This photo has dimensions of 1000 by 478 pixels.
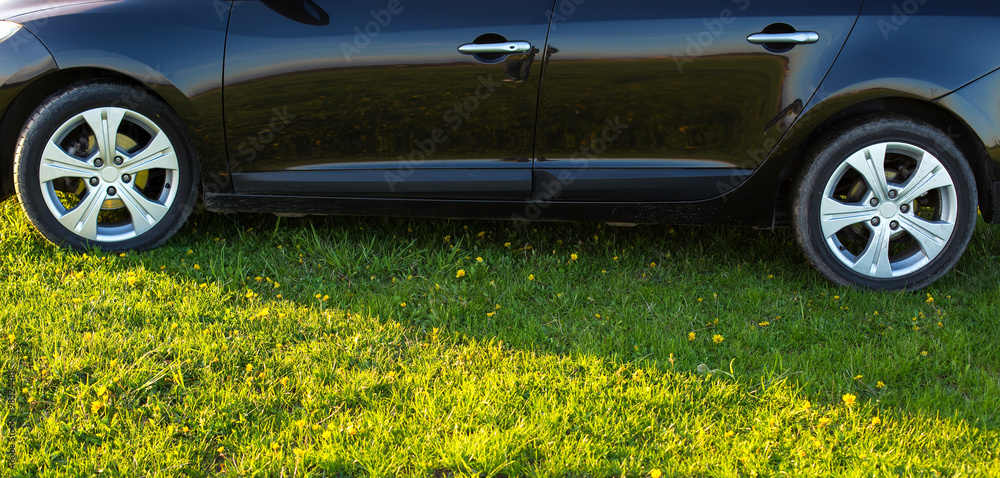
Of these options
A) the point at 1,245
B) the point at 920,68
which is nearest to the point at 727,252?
the point at 920,68

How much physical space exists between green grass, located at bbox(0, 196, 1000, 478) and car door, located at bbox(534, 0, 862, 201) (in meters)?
0.55

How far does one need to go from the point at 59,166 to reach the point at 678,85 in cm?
262

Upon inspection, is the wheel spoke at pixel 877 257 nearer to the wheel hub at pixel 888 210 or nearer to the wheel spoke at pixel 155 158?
the wheel hub at pixel 888 210

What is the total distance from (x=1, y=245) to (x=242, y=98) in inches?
53.1

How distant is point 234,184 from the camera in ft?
11.3

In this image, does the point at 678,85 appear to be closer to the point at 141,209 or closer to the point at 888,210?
the point at 888,210

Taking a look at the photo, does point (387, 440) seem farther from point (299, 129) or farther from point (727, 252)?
point (727, 252)

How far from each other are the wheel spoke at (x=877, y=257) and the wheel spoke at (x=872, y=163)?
0.64 feet

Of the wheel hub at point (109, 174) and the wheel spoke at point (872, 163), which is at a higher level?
the wheel spoke at point (872, 163)

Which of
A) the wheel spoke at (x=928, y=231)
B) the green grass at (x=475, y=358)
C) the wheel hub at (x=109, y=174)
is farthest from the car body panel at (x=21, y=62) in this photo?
the wheel spoke at (x=928, y=231)

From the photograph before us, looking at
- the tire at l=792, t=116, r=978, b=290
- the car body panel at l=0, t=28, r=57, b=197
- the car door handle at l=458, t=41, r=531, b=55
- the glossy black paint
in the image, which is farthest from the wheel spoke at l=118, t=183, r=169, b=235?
the tire at l=792, t=116, r=978, b=290

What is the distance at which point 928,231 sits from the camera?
331 cm

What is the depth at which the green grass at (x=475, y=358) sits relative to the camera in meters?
2.27

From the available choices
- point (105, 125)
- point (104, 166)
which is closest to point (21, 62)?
point (105, 125)
